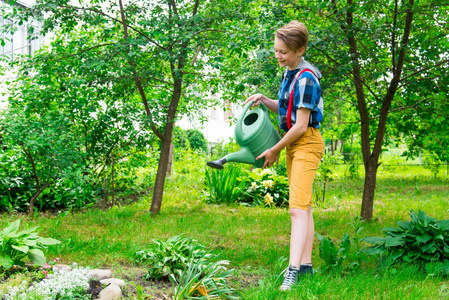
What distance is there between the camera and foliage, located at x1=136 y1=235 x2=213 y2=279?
2.66m

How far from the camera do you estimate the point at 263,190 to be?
21.3 ft

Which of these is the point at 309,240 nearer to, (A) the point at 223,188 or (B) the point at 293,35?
(B) the point at 293,35

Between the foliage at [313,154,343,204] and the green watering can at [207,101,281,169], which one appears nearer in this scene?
the green watering can at [207,101,281,169]

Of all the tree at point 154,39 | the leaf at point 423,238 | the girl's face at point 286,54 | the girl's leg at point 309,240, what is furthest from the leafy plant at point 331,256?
the tree at point 154,39

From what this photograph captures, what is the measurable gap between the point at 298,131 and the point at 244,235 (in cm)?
192

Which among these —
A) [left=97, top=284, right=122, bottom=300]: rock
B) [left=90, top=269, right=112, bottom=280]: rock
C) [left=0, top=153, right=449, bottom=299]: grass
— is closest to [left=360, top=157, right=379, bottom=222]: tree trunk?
[left=0, top=153, right=449, bottom=299]: grass

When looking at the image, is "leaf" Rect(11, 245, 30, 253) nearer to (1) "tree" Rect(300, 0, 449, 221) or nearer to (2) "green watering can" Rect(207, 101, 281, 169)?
(2) "green watering can" Rect(207, 101, 281, 169)

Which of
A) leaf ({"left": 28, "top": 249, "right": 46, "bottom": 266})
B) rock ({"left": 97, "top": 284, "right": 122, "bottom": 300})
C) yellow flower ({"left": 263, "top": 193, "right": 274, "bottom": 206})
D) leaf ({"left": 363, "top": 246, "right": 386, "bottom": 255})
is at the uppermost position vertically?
yellow flower ({"left": 263, "top": 193, "right": 274, "bottom": 206})

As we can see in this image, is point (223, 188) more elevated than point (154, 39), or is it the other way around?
point (154, 39)

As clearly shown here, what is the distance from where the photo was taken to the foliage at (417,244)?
2943 millimetres

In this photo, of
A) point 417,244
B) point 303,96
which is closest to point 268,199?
point 417,244

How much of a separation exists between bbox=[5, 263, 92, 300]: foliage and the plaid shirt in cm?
158

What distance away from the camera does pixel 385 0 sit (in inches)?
169

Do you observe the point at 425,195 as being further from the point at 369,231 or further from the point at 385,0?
the point at 385,0
